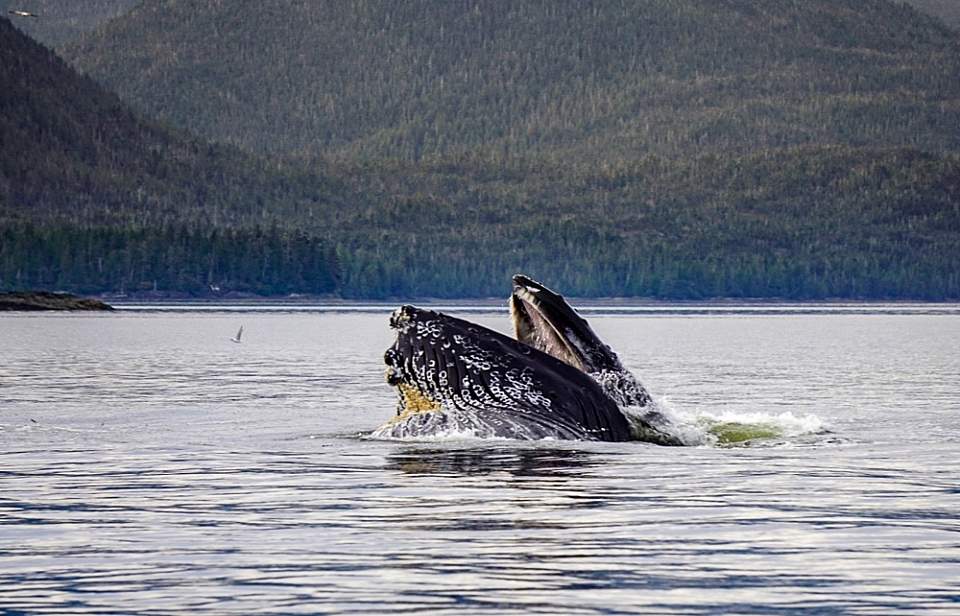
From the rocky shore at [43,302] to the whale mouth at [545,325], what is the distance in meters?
170

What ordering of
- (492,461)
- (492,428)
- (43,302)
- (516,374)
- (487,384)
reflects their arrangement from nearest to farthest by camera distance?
(492,461) → (516,374) → (487,384) → (492,428) → (43,302)

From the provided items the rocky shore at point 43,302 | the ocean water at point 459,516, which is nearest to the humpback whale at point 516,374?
the ocean water at point 459,516

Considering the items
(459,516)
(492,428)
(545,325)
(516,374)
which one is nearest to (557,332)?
(545,325)

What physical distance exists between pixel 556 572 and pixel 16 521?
5509 mm

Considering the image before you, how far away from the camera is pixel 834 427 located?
29.1 metres

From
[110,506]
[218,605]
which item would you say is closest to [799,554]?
[218,605]

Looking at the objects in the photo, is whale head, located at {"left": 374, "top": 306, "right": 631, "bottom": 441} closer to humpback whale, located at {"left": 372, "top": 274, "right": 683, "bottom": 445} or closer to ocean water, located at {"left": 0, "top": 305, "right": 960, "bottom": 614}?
humpback whale, located at {"left": 372, "top": 274, "right": 683, "bottom": 445}

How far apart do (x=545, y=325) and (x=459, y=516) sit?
545cm

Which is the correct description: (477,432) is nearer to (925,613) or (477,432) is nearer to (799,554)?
(799,554)

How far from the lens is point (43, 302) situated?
18925cm

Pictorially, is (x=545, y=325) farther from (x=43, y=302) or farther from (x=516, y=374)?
(x=43, y=302)

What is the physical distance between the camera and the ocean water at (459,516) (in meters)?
13.2

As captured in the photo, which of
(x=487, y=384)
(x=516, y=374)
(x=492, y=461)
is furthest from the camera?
(x=487, y=384)

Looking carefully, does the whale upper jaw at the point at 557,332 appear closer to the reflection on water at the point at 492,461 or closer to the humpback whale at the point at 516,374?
the humpback whale at the point at 516,374
